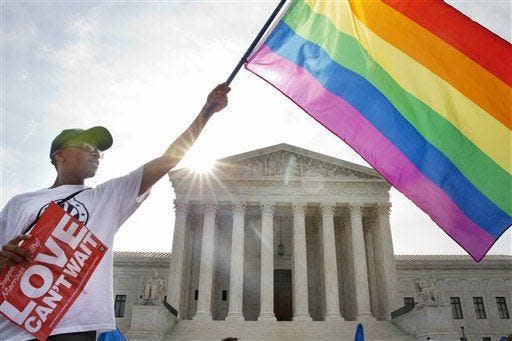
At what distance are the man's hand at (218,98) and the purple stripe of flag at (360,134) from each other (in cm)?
165

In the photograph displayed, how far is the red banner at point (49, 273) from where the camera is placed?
2369 mm

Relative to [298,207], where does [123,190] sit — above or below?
below

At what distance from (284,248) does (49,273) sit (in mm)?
38540

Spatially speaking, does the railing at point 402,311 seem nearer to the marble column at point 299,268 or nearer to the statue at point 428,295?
the statue at point 428,295

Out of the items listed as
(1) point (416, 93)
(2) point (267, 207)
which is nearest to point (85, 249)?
(1) point (416, 93)

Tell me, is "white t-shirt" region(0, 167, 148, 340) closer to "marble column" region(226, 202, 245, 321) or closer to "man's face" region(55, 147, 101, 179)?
"man's face" region(55, 147, 101, 179)

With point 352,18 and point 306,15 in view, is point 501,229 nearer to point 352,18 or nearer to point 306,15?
point 352,18

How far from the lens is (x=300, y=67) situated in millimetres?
5926

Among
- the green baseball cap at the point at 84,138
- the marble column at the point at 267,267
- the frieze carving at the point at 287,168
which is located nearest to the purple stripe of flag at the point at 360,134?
the green baseball cap at the point at 84,138

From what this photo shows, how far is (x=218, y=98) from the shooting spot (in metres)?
3.92

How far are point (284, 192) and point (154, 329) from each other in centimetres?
1517

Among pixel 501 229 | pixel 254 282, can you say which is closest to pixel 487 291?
pixel 254 282

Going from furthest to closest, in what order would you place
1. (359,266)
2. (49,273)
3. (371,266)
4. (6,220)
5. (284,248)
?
(284,248) → (371,266) → (359,266) → (6,220) → (49,273)

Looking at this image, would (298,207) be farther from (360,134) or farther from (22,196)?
(22,196)
